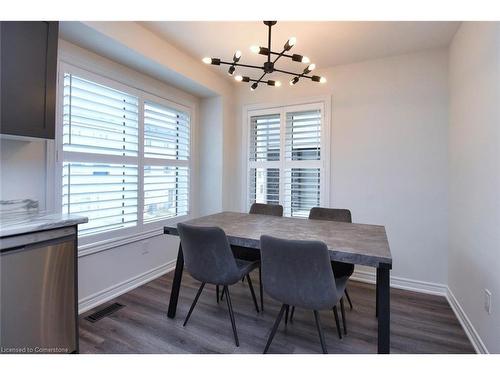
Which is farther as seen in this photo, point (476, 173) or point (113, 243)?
point (113, 243)

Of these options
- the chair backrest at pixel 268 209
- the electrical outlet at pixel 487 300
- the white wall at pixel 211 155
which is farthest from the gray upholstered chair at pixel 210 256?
the white wall at pixel 211 155

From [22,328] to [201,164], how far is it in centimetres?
270

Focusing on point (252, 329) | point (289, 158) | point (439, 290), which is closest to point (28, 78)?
point (252, 329)

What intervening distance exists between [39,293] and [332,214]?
2382 mm

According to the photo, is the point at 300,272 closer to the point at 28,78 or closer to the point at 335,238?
the point at 335,238

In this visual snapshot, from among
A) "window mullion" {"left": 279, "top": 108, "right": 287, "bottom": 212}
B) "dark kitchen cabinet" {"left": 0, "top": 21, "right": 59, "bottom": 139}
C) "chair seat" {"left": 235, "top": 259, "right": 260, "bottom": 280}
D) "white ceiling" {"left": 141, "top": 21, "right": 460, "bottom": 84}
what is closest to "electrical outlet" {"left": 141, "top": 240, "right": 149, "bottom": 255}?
"chair seat" {"left": 235, "top": 259, "right": 260, "bottom": 280}

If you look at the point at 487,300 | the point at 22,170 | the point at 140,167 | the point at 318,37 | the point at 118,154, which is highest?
the point at 318,37

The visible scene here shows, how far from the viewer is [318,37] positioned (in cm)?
250

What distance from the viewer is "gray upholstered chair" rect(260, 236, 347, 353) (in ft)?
4.72

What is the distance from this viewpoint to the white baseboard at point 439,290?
180 cm

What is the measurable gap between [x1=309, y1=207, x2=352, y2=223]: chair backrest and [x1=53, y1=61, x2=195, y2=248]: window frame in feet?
6.08

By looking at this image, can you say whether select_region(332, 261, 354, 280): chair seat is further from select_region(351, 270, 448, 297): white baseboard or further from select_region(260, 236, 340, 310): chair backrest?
select_region(351, 270, 448, 297): white baseboard
